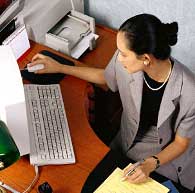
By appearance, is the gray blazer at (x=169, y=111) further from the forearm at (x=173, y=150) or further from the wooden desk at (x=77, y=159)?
the wooden desk at (x=77, y=159)

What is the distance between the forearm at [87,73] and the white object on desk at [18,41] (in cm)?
24

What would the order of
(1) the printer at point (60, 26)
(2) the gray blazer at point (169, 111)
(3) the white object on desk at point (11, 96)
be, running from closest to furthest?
(3) the white object on desk at point (11, 96)
(2) the gray blazer at point (169, 111)
(1) the printer at point (60, 26)

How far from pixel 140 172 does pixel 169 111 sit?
0.30m

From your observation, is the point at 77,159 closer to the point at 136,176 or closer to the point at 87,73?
the point at 136,176

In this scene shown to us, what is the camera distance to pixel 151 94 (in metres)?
1.94

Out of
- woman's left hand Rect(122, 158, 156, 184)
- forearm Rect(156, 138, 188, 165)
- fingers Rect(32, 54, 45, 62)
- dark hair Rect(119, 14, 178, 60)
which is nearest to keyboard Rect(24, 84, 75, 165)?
fingers Rect(32, 54, 45, 62)

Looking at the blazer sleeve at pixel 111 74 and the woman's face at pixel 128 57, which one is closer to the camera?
the woman's face at pixel 128 57

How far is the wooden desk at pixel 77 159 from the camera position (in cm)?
180

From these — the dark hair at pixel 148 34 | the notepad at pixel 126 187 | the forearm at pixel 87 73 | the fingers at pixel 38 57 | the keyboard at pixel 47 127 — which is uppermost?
the dark hair at pixel 148 34

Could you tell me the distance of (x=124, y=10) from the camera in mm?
2500

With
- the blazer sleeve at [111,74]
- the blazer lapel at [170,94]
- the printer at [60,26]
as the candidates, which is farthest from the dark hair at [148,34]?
the printer at [60,26]

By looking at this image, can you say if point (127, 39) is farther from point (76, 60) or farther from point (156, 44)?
point (76, 60)

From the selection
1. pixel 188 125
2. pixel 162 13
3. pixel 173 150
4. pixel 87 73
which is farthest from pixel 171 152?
pixel 162 13

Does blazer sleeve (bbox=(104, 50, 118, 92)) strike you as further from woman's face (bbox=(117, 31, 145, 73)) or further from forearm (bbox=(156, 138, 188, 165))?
forearm (bbox=(156, 138, 188, 165))
